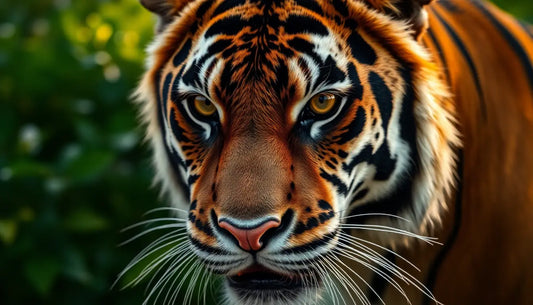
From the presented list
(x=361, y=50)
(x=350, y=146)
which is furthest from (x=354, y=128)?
(x=361, y=50)

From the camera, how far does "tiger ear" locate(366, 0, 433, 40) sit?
2.15 meters

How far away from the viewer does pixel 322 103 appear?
2.06 meters

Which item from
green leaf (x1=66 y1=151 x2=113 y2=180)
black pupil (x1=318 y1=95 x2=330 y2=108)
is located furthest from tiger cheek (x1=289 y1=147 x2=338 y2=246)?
green leaf (x1=66 y1=151 x2=113 y2=180)

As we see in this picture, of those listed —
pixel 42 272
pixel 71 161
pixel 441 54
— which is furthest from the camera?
pixel 71 161

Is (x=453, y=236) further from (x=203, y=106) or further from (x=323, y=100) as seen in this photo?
(x=203, y=106)

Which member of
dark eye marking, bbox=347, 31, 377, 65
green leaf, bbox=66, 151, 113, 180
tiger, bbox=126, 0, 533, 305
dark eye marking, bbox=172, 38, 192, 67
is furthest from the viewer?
green leaf, bbox=66, 151, 113, 180

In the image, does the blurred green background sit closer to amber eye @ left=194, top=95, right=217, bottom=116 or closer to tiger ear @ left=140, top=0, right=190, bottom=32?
tiger ear @ left=140, top=0, right=190, bottom=32

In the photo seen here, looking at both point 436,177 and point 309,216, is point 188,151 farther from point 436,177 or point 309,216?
point 436,177

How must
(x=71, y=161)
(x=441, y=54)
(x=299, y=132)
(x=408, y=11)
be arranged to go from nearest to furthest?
(x=299, y=132) → (x=408, y=11) → (x=441, y=54) → (x=71, y=161)

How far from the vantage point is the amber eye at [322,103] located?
2.05 metres

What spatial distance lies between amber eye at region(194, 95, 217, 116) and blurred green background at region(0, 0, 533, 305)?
1.33 metres

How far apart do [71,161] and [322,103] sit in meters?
1.66

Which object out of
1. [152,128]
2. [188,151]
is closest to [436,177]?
[188,151]

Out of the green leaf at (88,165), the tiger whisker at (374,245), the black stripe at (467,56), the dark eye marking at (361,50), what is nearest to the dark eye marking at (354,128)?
the dark eye marking at (361,50)
